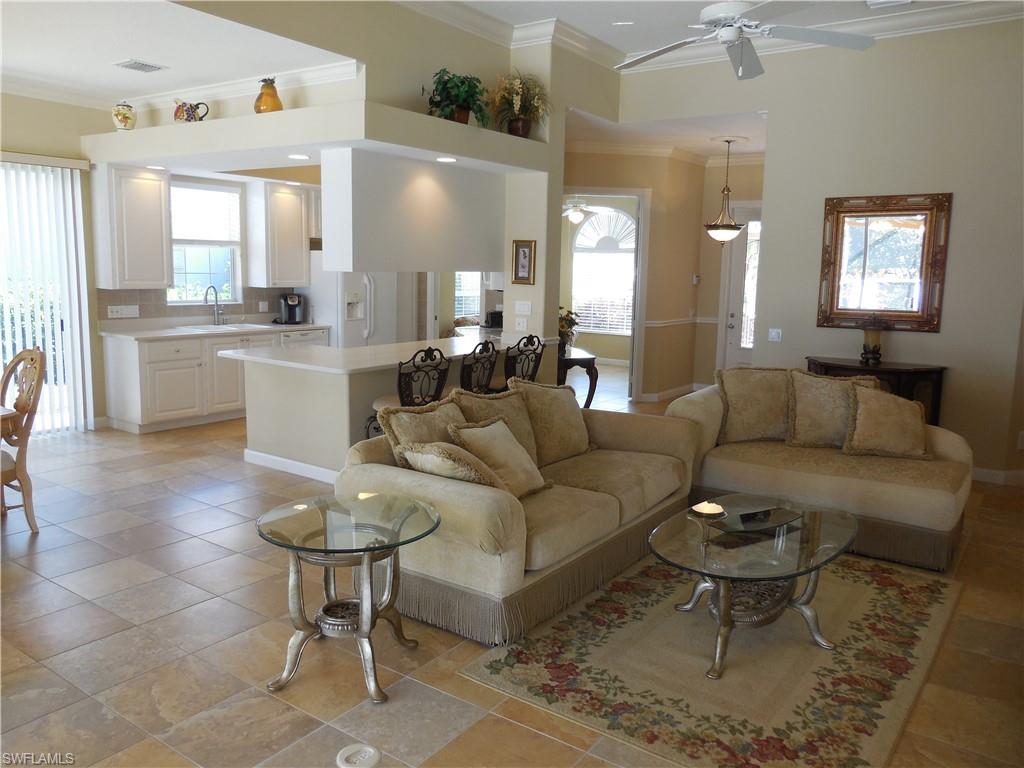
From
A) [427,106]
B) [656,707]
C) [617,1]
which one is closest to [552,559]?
[656,707]

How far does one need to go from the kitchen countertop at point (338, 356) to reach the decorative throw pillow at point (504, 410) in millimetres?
1444

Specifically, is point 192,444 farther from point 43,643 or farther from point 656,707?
point 656,707

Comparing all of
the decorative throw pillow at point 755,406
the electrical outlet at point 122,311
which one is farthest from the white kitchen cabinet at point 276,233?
the decorative throw pillow at point 755,406

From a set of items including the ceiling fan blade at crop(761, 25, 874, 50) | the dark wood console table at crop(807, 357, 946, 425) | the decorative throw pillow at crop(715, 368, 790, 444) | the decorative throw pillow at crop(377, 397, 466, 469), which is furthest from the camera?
the dark wood console table at crop(807, 357, 946, 425)

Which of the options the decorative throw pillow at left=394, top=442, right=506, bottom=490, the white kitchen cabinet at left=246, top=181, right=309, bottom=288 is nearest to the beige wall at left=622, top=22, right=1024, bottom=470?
the decorative throw pillow at left=394, top=442, right=506, bottom=490

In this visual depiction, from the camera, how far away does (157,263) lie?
728cm

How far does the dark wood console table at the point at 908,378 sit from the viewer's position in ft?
19.0

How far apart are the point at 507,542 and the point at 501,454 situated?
2.09 ft

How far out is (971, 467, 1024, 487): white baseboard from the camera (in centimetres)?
594

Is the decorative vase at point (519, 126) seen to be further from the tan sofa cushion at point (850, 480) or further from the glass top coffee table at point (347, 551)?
the glass top coffee table at point (347, 551)

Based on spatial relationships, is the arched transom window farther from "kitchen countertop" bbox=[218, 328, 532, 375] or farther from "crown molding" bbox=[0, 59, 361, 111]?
"crown molding" bbox=[0, 59, 361, 111]

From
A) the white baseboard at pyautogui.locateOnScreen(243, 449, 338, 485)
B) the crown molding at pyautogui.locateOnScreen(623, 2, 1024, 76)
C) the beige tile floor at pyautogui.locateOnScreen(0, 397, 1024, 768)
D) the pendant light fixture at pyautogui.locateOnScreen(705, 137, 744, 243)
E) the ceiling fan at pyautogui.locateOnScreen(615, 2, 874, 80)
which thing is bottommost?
the beige tile floor at pyautogui.locateOnScreen(0, 397, 1024, 768)

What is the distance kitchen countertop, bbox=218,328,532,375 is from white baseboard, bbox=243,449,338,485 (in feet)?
2.32

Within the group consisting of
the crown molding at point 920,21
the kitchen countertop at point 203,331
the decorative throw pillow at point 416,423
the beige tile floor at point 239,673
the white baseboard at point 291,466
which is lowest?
the beige tile floor at point 239,673
